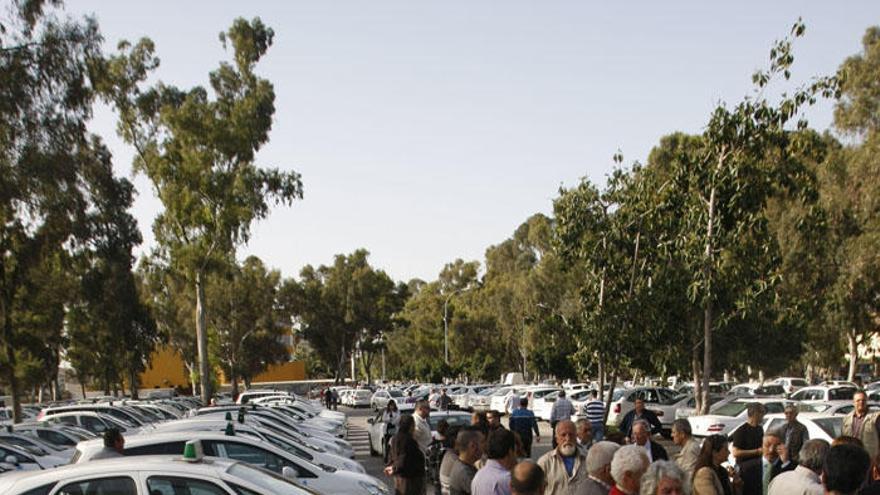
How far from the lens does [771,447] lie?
8992 mm

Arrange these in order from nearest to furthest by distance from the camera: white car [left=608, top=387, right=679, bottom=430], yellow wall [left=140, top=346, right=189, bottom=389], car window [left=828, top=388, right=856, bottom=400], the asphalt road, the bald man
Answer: the bald man → the asphalt road → white car [left=608, top=387, right=679, bottom=430] → car window [left=828, top=388, right=856, bottom=400] → yellow wall [left=140, top=346, right=189, bottom=389]

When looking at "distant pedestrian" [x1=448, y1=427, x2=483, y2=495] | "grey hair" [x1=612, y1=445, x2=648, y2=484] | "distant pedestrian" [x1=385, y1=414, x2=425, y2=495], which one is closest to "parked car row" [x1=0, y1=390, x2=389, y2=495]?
"distant pedestrian" [x1=385, y1=414, x2=425, y2=495]

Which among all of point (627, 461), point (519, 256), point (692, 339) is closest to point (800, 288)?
point (692, 339)

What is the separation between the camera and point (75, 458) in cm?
1208

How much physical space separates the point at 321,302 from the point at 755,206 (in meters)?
67.0

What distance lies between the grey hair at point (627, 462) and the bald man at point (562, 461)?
131 cm

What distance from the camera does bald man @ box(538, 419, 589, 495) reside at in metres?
7.64

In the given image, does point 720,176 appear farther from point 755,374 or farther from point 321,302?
point 321,302

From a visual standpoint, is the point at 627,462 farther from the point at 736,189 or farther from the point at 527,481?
the point at 736,189

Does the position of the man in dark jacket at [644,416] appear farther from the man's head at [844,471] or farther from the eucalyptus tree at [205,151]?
the eucalyptus tree at [205,151]

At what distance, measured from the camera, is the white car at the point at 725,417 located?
24.0 m

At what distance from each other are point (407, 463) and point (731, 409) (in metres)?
15.1

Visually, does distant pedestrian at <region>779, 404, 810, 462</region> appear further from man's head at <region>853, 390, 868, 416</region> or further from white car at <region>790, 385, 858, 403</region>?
white car at <region>790, 385, 858, 403</region>

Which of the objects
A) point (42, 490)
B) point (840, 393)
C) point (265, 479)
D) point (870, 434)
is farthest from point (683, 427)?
point (840, 393)
